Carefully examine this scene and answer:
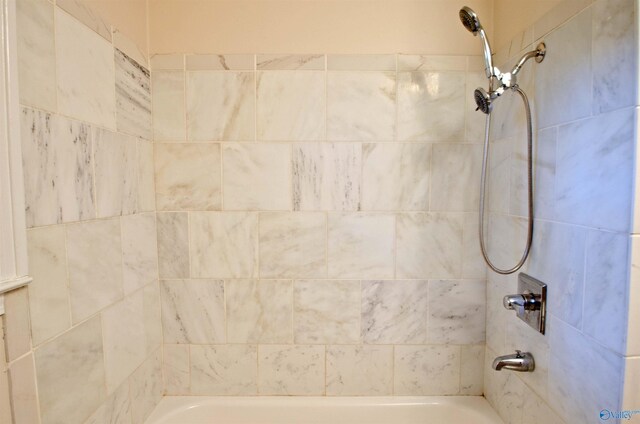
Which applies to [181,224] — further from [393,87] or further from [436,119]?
[436,119]

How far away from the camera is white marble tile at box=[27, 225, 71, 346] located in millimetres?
748

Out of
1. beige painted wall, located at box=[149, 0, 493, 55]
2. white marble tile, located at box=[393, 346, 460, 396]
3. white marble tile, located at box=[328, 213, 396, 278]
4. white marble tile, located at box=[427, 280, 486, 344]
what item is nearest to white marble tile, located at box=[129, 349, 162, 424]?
white marble tile, located at box=[328, 213, 396, 278]

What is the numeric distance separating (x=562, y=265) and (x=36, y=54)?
5.07ft

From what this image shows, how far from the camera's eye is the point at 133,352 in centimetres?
118

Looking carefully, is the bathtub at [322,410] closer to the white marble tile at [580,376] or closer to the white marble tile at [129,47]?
the white marble tile at [580,376]

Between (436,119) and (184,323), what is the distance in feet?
4.69

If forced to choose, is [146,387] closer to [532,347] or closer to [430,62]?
[532,347]

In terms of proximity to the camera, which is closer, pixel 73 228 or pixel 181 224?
pixel 73 228

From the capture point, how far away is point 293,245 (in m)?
1.36

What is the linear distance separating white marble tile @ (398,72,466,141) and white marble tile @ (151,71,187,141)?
0.94 meters

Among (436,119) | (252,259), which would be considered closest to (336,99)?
(436,119)

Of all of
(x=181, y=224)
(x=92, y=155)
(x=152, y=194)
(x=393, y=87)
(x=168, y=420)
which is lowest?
(x=168, y=420)

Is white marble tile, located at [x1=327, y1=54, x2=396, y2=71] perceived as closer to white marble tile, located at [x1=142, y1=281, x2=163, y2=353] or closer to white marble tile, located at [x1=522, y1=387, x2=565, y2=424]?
white marble tile, located at [x1=142, y1=281, x2=163, y2=353]

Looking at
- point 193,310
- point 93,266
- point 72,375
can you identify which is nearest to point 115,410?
point 72,375
